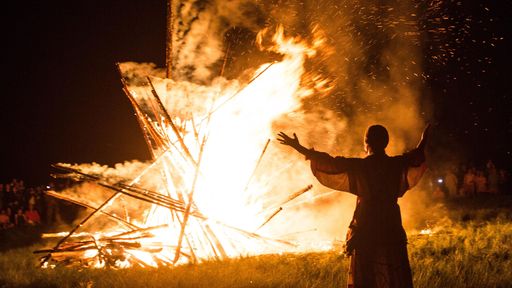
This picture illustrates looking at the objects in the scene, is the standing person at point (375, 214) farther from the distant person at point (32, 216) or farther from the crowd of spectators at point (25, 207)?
the distant person at point (32, 216)

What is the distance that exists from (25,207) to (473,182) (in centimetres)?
1339

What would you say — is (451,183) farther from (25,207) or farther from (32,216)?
(25,207)

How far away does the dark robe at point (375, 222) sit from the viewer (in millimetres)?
3295

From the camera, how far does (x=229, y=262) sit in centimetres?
567

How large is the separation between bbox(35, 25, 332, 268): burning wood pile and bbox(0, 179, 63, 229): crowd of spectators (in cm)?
536

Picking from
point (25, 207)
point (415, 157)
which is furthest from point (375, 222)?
point (25, 207)

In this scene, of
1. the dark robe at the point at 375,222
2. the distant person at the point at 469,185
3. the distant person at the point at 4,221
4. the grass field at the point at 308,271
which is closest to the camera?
the dark robe at the point at 375,222

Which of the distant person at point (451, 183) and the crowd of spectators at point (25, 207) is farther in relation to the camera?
the distant person at point (451, 183)

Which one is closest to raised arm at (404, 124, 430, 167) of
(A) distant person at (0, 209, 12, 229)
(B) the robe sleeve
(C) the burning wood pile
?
(B) the robe sleeve

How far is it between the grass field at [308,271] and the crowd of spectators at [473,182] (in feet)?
25.6

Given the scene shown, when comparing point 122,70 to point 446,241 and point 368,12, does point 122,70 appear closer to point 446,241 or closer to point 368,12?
point 368,12

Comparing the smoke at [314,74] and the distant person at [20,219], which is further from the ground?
the smoke at [314,74]

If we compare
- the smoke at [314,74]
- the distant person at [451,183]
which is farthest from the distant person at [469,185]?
the smoke at [314,74]

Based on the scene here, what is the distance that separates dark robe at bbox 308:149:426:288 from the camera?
10.8 feet
